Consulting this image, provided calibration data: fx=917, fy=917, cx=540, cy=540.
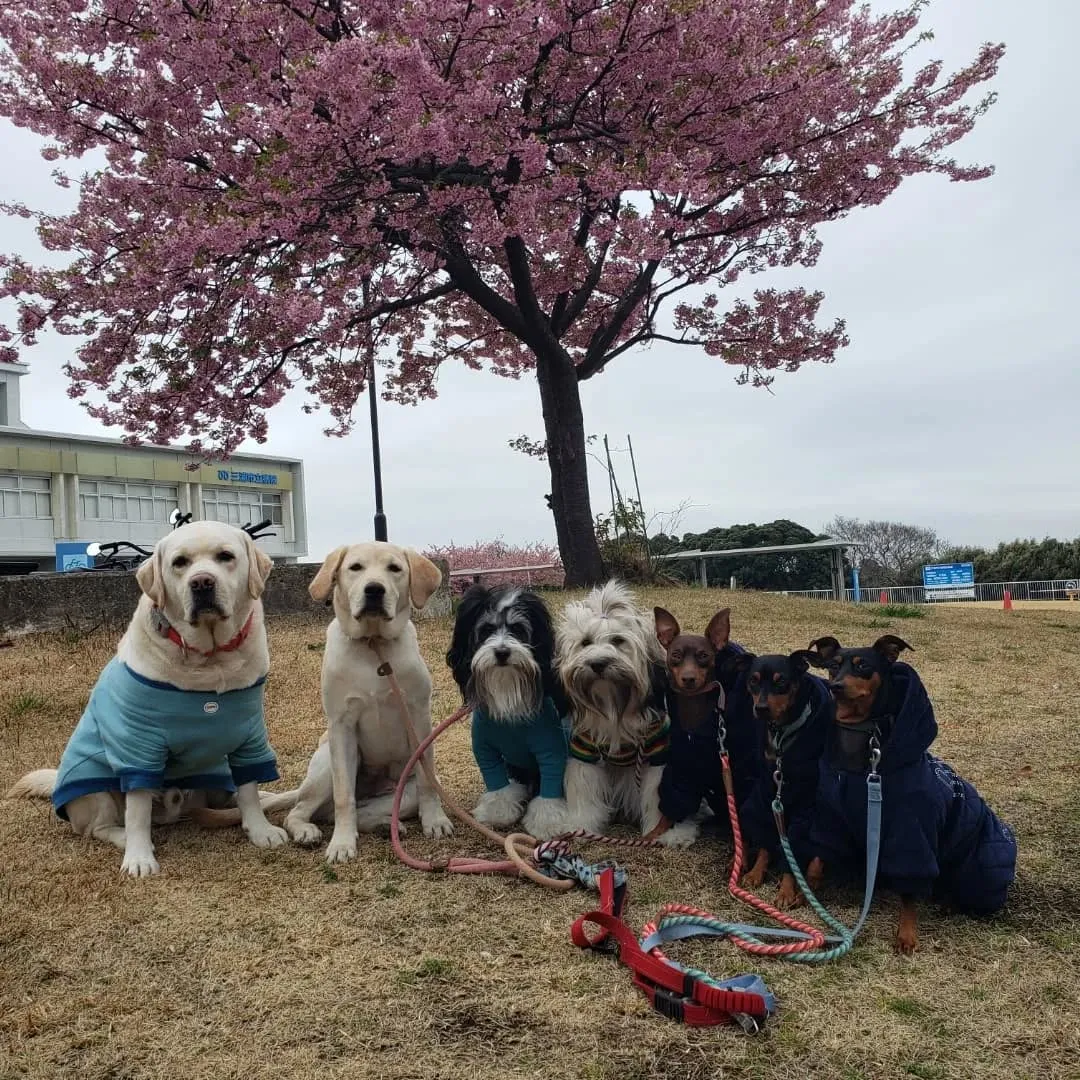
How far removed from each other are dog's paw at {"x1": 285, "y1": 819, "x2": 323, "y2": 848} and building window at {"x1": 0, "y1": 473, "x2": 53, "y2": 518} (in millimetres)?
39822

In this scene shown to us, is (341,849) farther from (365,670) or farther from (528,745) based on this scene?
(528,745)

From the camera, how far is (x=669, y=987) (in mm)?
2500

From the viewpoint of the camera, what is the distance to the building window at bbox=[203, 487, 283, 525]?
4569 centimetres

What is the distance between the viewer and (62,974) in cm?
274

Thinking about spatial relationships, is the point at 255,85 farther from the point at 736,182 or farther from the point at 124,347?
the point at 736,182

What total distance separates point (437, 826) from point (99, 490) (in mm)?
42458

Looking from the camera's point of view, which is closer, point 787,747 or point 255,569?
point 787,747

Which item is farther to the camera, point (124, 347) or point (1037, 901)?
point (124, 347)

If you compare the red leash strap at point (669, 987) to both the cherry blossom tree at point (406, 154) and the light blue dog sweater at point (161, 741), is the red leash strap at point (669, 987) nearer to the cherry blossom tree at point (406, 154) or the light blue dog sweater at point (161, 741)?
the light blue dog sweater at point (161, 741)

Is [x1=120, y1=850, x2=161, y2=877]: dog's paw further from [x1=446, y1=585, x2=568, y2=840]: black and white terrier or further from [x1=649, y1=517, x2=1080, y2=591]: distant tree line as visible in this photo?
[x1=649, y1=517, x2=1080, y2=591]: distant tree line

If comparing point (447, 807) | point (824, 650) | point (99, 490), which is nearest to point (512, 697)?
point (447, 807)

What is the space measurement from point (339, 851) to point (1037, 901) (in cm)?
262

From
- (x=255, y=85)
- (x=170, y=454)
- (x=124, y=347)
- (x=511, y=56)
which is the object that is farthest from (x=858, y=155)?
(x=170, y=454)

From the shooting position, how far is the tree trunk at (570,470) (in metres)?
12.0
